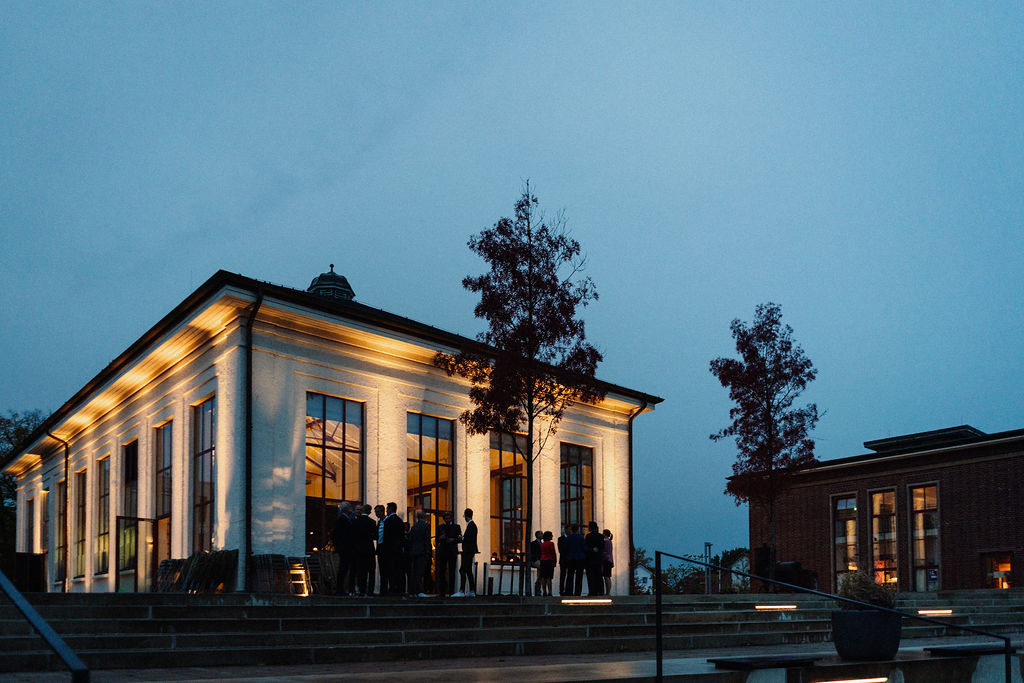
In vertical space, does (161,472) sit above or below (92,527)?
above

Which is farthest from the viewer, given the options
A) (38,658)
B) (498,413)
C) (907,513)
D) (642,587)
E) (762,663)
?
(907,513)

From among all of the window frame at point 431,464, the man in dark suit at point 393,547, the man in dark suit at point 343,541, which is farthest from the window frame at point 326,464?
the man in dark suit at point 393,547

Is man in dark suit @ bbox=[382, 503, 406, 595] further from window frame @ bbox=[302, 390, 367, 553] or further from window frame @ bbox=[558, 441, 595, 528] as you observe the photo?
window frame @ bbox=[558, 441, 595, 528]

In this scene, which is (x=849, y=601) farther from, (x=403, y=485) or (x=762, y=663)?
(x=403, y=485)

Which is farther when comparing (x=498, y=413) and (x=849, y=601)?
(x=498, y=413)

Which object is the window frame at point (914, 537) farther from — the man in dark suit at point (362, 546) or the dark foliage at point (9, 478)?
the dark foliage at point (9, 478)

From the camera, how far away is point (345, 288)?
28.7 metres

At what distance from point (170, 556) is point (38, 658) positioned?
41.9 feet

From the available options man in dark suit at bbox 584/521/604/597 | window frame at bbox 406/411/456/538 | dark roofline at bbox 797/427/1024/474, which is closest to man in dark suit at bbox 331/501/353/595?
window frame at bbox 406/411/456/538

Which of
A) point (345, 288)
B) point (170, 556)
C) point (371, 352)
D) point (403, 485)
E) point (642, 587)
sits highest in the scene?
point (345, 288)

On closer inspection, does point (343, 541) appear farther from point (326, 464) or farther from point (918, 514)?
point (918, 514)

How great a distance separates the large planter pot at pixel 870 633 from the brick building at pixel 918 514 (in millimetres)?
27377

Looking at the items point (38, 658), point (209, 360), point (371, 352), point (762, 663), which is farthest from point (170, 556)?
point (762, 663)

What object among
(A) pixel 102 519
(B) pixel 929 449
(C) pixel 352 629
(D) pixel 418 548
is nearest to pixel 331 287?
(A) pixel 102 519
